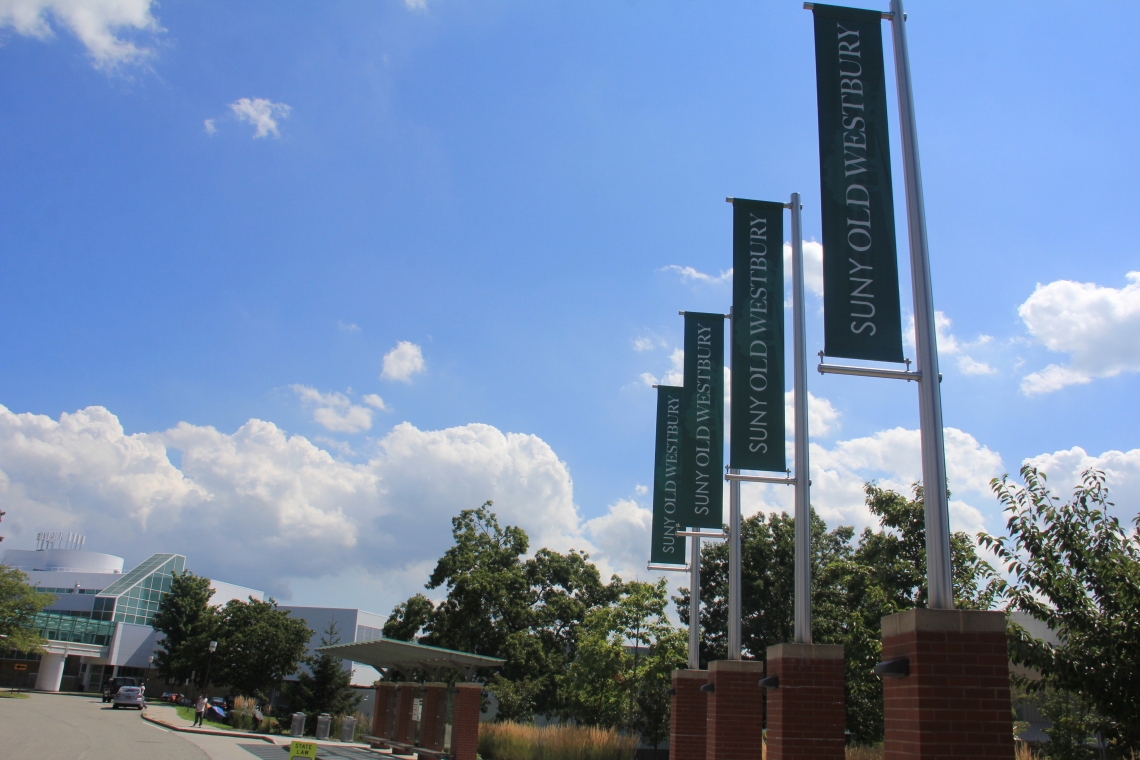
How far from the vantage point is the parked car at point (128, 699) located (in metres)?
42.4

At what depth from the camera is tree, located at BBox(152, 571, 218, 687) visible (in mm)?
59000

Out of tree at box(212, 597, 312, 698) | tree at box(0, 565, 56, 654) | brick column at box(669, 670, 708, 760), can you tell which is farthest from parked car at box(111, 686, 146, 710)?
brick column at box(669, 670, 708, 760)

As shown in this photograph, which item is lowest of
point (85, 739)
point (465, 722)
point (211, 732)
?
point (211, 732)

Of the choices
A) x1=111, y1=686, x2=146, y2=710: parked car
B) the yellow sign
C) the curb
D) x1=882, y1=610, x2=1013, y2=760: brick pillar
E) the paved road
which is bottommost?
Answer: x1=111, y1=686, x2=146, y2=710: parked car

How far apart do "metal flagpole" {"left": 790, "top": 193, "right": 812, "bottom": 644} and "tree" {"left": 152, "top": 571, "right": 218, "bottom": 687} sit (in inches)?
2228

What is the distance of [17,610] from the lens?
49.2m

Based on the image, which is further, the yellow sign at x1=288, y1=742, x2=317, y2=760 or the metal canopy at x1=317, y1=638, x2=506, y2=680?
the metal canopy at x1=317, y1=638, x2=506, y2=680

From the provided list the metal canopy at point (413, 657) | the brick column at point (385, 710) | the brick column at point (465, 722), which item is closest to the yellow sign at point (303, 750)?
the metal canopy at point (413, 657)

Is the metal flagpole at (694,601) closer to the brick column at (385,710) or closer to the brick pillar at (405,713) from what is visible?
the brick pillar at (405,713)

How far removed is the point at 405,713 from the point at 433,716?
3.93 metres

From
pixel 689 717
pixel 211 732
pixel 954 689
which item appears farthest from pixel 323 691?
pixel 954 689

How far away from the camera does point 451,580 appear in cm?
4291

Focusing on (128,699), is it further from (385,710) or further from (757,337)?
(757,337)

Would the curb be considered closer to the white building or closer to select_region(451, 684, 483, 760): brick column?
select_region(451, 684, 483, 760): brick column
